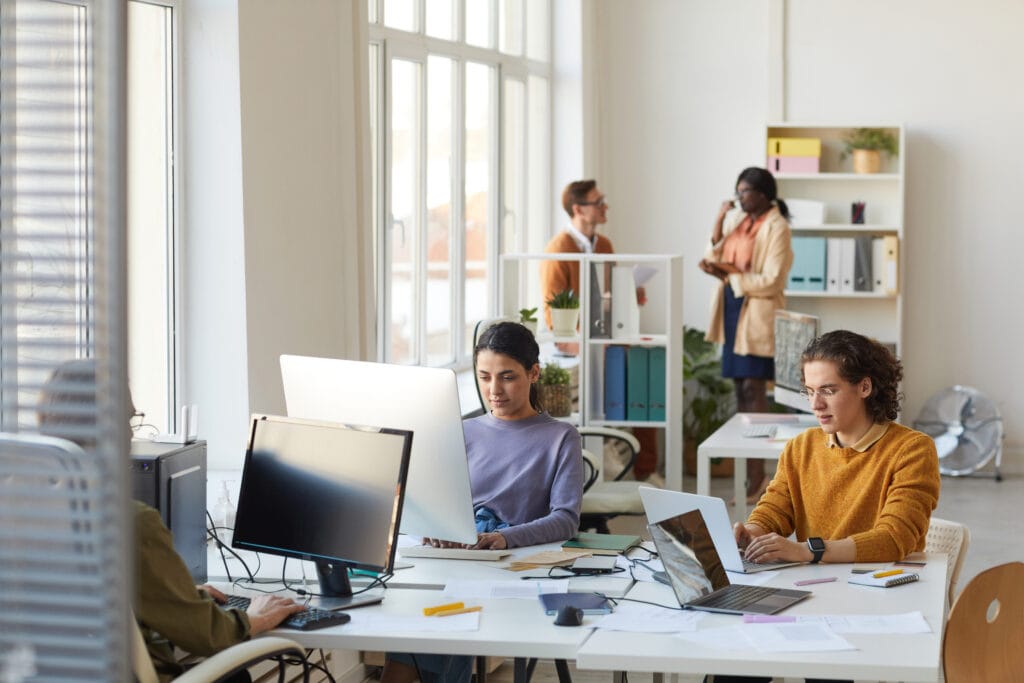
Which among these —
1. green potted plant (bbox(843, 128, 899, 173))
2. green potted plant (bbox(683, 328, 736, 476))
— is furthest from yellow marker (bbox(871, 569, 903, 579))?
green potted plant (bbox(843, 128, 899, 173))

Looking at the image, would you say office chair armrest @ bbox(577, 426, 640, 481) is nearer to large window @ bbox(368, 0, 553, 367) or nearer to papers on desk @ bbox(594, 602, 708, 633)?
large window @ bbox(368, 0, 553, 367)

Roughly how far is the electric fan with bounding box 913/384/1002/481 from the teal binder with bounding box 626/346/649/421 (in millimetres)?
2975

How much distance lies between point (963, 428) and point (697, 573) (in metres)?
5.65

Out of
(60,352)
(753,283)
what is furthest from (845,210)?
(60,352)

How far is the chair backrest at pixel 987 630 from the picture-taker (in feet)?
8.41

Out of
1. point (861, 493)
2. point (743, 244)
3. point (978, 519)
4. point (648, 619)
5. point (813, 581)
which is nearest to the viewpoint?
point (648, 619)

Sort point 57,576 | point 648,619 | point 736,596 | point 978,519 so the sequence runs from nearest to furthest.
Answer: point 57,576 → point 648,619 → point 736,596 → point 978,519

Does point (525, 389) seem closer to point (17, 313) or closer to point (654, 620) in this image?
point (654, 620)

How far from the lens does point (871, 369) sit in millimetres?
3217

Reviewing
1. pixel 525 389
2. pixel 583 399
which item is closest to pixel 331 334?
pixel 525 389

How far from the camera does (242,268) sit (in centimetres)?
404

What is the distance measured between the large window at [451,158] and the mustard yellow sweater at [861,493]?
2.87 metres

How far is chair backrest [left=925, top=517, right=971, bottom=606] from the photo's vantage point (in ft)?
10.7

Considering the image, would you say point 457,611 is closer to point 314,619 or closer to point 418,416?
point 314,619
